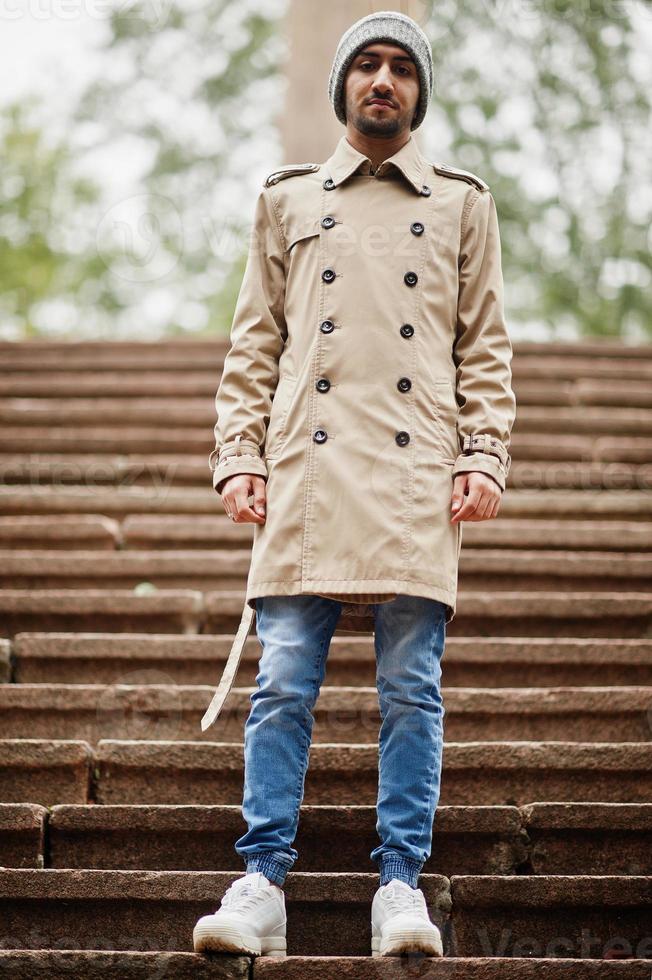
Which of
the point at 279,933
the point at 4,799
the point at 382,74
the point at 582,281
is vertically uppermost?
the point at 582,281

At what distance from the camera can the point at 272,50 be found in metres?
11.9

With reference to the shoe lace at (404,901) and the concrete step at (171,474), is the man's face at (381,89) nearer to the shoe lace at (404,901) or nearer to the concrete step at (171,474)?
the shoe lace at (404,901)

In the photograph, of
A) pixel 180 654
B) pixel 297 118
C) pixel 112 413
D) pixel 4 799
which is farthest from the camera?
pixel 297 118

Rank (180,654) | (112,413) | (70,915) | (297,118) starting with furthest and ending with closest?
(297,118), (112,413), (180,654), (70,915)

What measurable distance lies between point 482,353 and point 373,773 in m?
1.03

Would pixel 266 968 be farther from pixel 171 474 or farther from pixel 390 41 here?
pixel 171 474

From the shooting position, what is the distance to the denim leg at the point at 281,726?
2340 mm

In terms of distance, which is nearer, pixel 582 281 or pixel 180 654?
pixel 180 654

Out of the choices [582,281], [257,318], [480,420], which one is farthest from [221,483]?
[582,281]

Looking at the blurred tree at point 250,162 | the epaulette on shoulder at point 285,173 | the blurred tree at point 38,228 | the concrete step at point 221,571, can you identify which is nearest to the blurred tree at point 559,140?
the blurred tree at point 250,162

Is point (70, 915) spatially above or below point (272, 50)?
below

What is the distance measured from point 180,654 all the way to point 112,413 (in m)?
2.20

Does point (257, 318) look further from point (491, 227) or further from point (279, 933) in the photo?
point (279, 933)

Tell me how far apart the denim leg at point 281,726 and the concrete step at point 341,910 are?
15 centimetres
